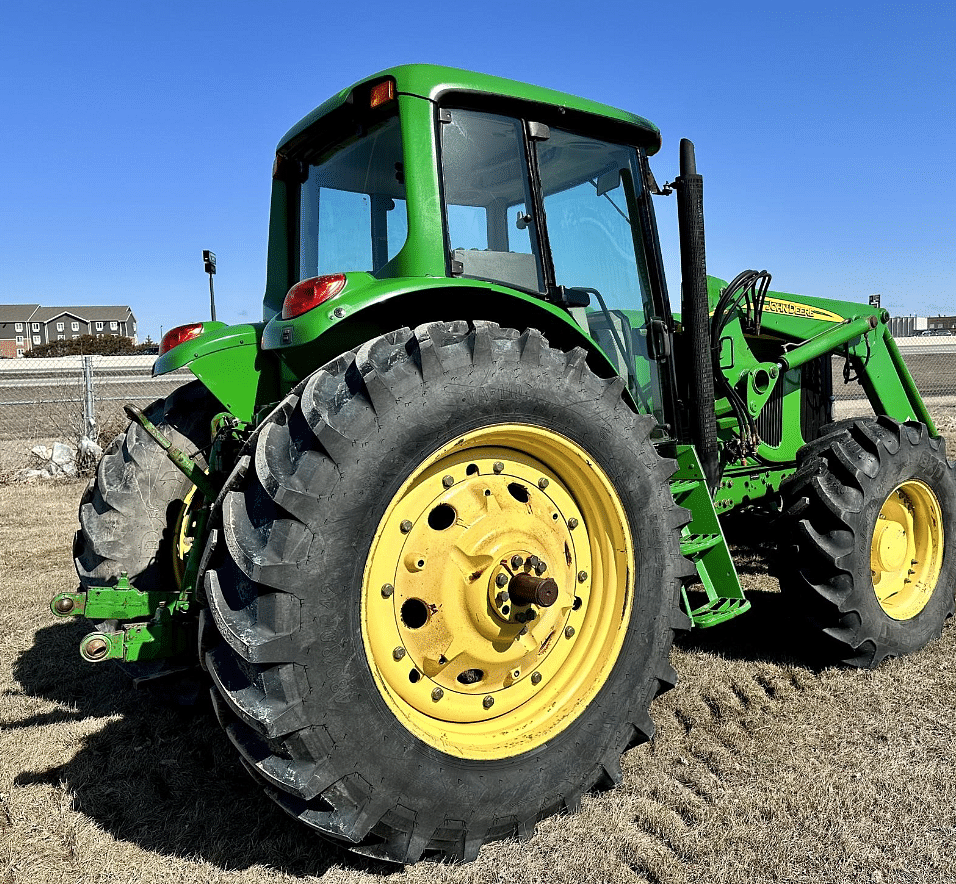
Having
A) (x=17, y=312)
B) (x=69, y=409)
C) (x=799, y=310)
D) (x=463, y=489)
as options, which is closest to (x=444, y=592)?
(x=463, y=489)

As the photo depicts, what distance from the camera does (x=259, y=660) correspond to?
6.49ft

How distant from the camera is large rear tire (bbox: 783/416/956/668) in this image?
11.8 feet

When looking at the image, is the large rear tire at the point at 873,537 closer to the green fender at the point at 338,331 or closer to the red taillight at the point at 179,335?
the green fender at the point at 338,331

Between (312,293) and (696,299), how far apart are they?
1814mm

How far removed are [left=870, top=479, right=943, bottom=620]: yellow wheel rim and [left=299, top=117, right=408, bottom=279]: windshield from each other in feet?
8.59

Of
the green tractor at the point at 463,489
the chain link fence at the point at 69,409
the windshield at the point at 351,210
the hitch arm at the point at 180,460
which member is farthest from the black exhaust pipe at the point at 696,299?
the chain link fence at the point at 69,409

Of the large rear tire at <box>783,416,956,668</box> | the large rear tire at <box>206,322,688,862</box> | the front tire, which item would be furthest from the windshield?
the large rear tire at <box>783,416,956,668</box>

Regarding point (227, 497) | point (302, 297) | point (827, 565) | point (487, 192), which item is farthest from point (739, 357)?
point (227, 497)

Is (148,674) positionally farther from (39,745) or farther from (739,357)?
(739,357)

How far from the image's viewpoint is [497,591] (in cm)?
249

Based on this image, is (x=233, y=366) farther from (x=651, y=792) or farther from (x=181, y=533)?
(x=651, y=792)

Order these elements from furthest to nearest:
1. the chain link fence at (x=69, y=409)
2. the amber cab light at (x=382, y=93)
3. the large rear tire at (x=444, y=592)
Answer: the chain link fence at (x=69, y=409) → the amber cab light at (x=382, y=93) → the large rear tire at (x=444, y=592)

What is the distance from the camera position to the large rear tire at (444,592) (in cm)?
206

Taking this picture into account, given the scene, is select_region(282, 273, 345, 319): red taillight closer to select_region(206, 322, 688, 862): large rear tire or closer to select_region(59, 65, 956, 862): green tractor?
select_region(59, 65, 956, 862): green tractor
